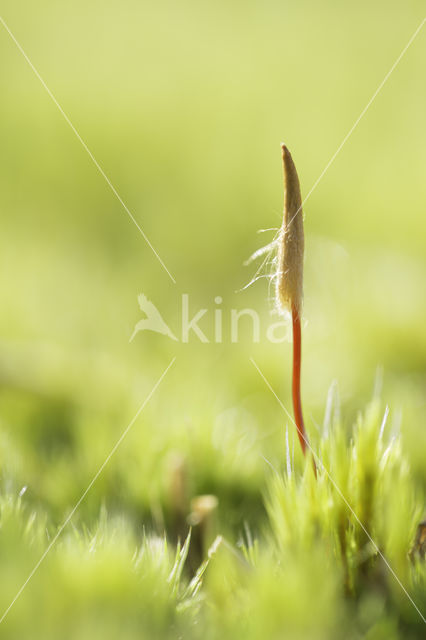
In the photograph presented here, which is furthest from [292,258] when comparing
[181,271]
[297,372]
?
[181,271]

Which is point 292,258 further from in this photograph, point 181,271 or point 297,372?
point 181,271

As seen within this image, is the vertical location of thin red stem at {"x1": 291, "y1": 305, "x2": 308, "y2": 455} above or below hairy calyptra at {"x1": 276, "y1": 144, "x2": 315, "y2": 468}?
below

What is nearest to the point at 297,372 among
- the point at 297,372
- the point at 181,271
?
the point at 297,372

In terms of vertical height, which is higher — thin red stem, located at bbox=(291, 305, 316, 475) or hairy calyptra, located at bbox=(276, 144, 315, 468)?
hairy calyptra, located at bbox=(276, 144, 315, 468)

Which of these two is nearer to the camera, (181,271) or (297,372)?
(297,372)

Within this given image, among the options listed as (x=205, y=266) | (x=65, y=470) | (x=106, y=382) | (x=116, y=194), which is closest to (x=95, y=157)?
(x=116, y=194)
